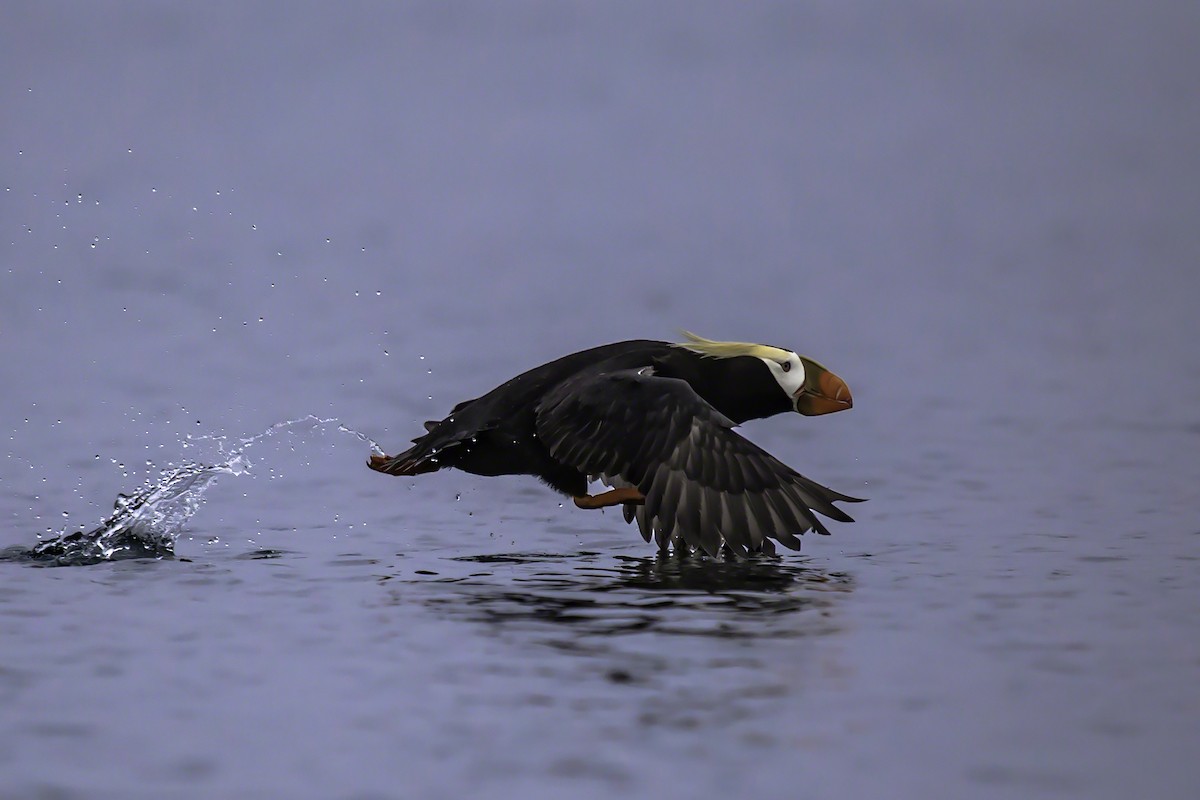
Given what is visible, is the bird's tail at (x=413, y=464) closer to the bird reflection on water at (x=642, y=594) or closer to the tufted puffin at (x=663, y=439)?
the tufted puffin at (x=663, y=439)

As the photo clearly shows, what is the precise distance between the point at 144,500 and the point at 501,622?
2852 millimetres

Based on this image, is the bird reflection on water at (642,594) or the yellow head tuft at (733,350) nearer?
the bird reflection on water at (642,594)

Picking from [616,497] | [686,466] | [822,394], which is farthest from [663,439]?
[822,394]

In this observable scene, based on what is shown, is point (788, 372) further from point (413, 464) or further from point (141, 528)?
point (141, 528)

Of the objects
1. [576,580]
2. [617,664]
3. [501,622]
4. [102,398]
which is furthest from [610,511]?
[102,398]

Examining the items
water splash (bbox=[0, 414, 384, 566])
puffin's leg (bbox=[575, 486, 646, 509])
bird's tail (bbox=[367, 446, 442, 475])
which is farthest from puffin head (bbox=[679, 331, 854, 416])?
water splash (bbox=[0, 414, 384, 566])

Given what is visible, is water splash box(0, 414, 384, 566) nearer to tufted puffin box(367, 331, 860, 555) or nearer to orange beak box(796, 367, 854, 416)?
tufted puffin box(367, 331, 860, 555)

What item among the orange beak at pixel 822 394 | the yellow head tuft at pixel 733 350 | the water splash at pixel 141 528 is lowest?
the water splash at pixel 141 528

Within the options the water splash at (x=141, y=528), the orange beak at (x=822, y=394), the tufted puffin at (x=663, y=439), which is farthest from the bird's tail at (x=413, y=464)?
the orange beak at (x=822, y=394)

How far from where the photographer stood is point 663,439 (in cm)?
808

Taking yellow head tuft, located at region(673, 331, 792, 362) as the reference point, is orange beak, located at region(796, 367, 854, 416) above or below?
below

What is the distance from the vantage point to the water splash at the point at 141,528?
8.30 meters

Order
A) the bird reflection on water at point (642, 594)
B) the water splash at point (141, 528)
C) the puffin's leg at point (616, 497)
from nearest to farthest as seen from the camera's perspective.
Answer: the bird reflection on water at point (642, 594)
the water splash at point (141, 528)
the puffin's leg at point (616, 497)

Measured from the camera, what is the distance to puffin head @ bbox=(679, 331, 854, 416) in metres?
9.09
